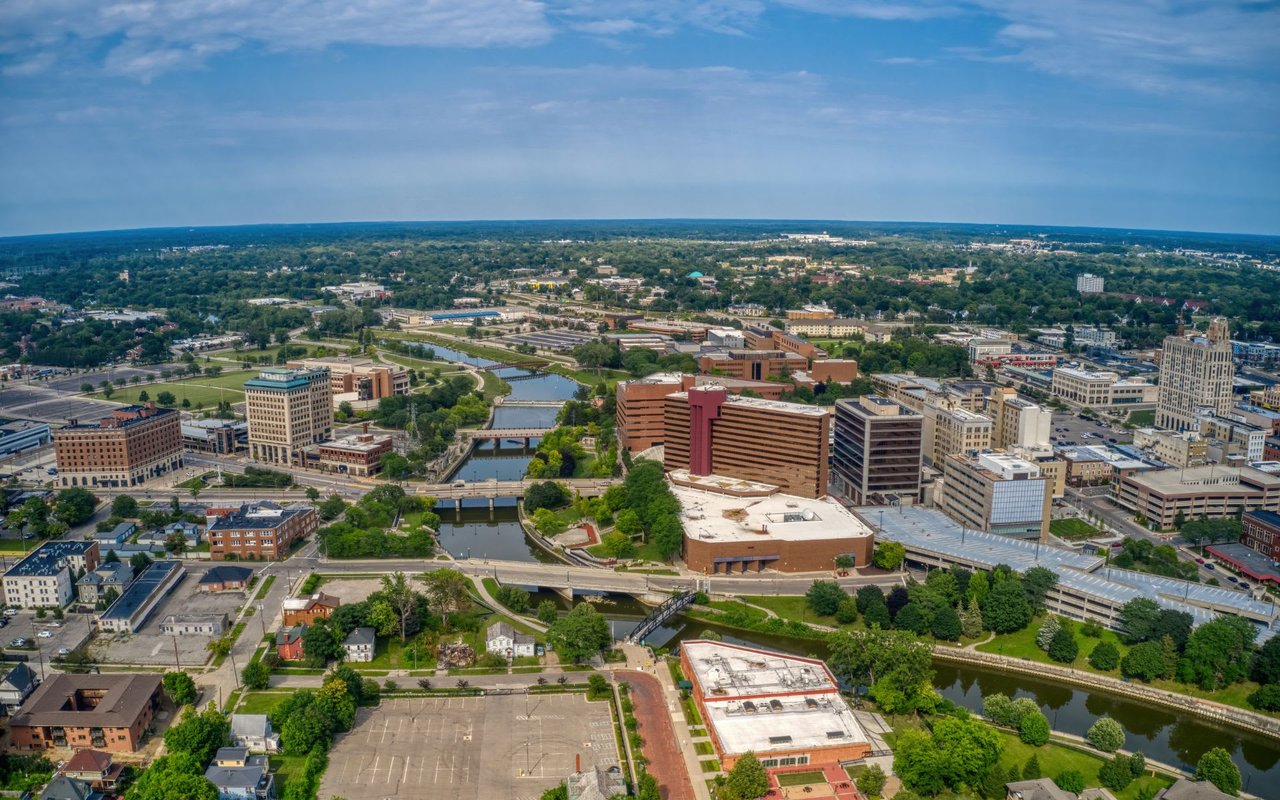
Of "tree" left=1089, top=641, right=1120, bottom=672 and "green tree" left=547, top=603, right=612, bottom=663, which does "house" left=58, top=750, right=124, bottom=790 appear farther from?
"tree" left=1089, top=641, right=1120, bottom=672

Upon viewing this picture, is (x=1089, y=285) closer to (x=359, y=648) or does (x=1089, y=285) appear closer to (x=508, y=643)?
(x=508, y=643)

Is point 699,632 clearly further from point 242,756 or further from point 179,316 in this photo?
point 179,316

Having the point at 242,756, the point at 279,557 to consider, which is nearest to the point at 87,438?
the point at 279,557

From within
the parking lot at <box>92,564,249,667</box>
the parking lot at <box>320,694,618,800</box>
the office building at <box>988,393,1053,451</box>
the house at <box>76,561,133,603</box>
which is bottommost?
the parking lot at <box>320,694,618,800</box>

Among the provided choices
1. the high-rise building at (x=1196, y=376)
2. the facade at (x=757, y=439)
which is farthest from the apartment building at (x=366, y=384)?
the high-rise building at (x=1196, y=376)

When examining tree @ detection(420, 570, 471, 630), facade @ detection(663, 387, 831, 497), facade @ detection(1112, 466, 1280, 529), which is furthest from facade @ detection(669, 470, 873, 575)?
facade @ detection(1112, 466, 1280, 529)

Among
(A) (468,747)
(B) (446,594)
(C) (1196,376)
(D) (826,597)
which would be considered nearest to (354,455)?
(B) (446,594)
